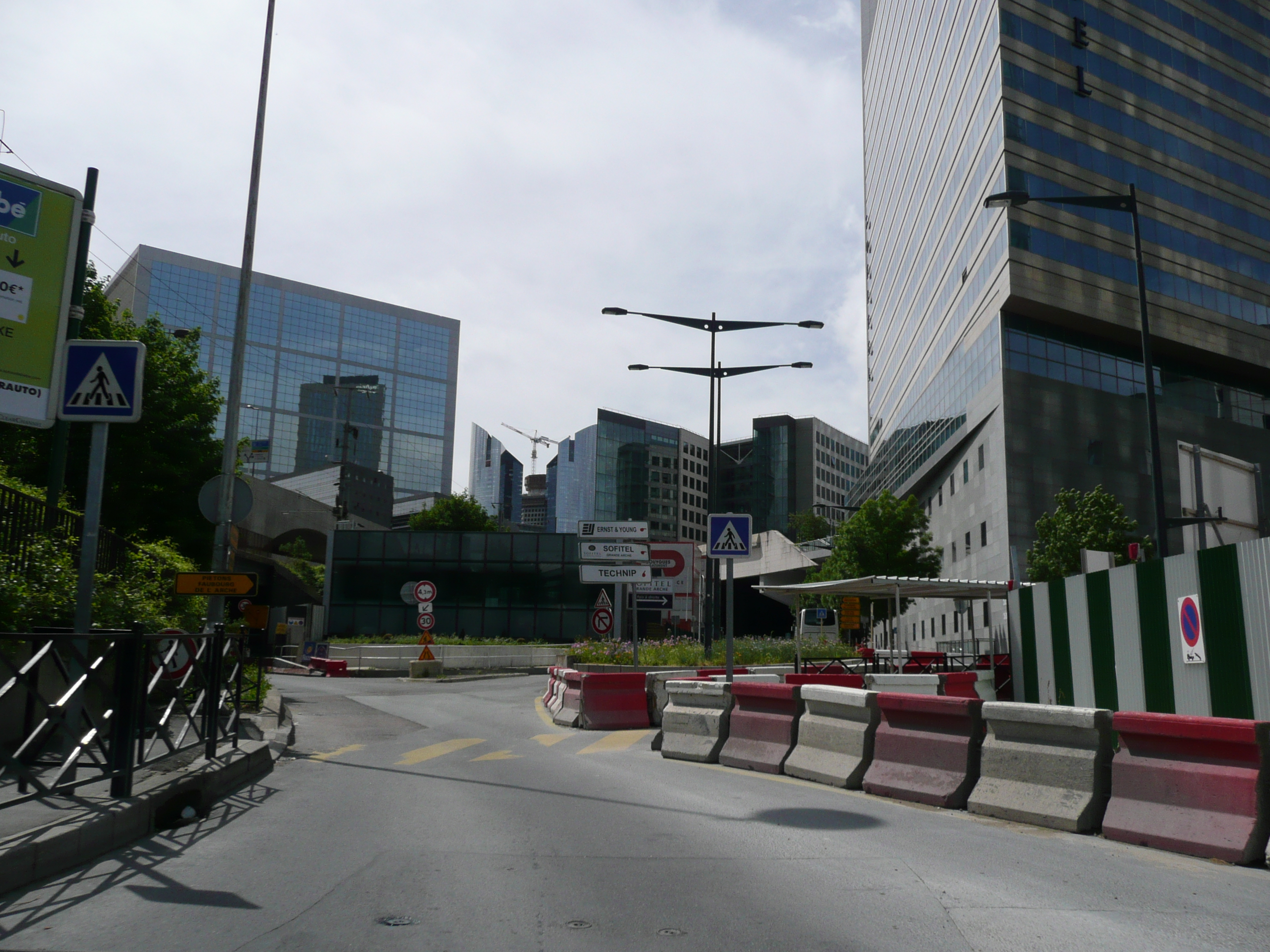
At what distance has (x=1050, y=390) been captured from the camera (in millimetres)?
46781

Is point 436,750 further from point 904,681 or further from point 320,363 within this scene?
point 320,363

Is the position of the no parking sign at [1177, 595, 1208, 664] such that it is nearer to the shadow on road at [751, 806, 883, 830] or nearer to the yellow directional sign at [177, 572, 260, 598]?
the shadow on road at [751, 806, 883, 830]

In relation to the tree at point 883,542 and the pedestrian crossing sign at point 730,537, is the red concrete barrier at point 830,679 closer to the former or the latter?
the pedestrian crossing sign at point 730,537

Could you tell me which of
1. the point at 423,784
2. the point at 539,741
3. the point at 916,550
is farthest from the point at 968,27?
the point at 423,784

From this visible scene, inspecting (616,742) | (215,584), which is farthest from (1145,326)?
(215,584)

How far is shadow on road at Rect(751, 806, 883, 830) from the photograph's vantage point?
7.67m

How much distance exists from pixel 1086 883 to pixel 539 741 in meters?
9.78

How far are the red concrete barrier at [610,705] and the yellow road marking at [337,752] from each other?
368 centimetres

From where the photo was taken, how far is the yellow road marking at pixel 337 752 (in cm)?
1252

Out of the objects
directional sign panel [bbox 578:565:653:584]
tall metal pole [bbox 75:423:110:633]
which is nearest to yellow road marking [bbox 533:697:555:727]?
directional sign panel [bbox 578:565:653:584]

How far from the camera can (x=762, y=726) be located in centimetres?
1152

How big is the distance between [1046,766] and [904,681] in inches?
488

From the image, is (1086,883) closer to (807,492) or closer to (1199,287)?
(1199,287)

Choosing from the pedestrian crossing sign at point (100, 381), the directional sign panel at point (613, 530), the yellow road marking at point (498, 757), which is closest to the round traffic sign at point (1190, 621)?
the yellow road marking at point (498, 757)
